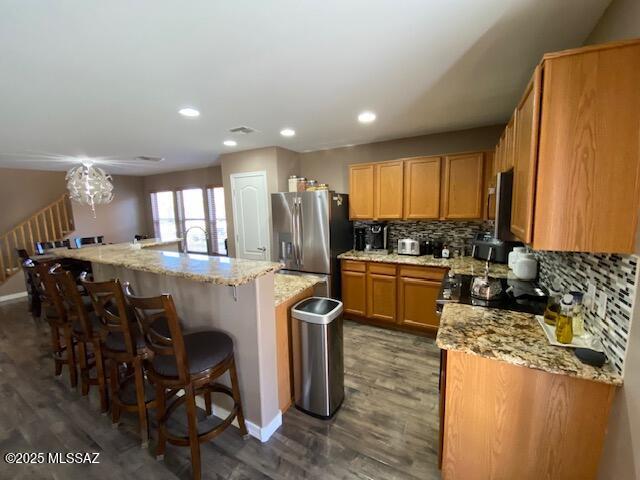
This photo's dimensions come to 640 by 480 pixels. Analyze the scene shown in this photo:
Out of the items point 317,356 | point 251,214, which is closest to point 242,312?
point 317,356

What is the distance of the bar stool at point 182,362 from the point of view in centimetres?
139

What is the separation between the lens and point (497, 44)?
5.09 ft

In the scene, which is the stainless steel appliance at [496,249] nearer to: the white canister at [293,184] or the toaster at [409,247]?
the toaster at [409,247]

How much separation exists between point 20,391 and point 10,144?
115 inches

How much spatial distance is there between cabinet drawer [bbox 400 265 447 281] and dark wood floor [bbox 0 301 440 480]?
0.87 meters

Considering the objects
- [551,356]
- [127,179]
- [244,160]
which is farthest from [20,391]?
[127,179]

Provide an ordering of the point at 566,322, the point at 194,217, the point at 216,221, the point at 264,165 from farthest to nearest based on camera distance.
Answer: the point at 194,217
the point at 216,221
the point at 264,165
the point at 566,322

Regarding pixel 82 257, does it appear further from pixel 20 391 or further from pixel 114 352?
pixel 20 391

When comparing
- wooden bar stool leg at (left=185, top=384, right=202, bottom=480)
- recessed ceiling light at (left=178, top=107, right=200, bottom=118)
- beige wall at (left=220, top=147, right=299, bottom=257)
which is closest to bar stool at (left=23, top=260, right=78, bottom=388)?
wooden bar stool leg at (left=185, top=384, right=202, bottom=480)

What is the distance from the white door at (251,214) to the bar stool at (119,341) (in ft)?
7.90

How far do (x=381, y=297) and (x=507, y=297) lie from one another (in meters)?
1.57

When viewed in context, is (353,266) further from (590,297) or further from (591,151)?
(591,151)

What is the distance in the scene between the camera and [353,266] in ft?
11.5

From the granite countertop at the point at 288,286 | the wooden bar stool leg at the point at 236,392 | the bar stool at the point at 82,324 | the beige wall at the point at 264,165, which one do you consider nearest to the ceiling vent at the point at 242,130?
the beige wall at the point at 264,165
